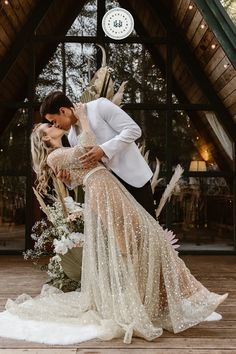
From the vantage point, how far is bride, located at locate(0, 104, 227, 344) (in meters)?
2.34

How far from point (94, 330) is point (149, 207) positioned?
33.2 inches

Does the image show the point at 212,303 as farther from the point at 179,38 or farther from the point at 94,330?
the point at 179,38

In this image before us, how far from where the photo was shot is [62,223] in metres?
3.37

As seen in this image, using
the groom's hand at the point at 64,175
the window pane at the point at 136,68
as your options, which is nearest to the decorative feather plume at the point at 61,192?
the groom's hand at the point at 64,175

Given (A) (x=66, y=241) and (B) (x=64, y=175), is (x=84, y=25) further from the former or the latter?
(B) (x=64, y=175)

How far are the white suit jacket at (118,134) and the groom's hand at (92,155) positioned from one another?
10 cm

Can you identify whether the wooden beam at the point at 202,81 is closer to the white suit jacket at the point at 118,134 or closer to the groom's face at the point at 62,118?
the white suit jacket at the point at 118,134

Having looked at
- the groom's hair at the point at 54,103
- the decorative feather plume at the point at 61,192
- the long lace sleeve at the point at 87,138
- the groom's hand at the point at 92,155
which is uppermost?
the groom's hair at the point at 54,103

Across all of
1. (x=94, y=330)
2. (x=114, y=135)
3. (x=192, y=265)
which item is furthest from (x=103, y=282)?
(x=192, y=265)

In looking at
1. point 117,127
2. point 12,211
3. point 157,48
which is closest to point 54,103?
point 117,127

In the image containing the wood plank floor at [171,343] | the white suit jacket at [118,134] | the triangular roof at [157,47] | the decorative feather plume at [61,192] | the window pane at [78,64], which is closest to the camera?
the wood plank floor at [171,343]

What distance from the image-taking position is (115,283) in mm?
2436

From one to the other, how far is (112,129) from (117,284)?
93cm

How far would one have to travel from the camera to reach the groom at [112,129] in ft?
8.73
